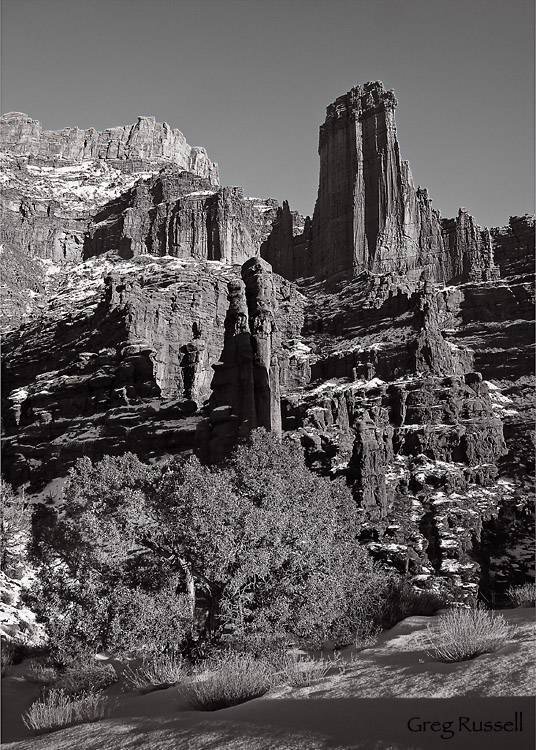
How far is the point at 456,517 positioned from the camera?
66812mm

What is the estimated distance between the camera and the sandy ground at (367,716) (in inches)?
237

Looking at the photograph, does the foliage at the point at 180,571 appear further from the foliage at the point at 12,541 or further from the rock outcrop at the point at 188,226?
the rock outcrop at the point at 188,226

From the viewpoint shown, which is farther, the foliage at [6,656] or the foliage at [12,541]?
the foliage at [12,541]

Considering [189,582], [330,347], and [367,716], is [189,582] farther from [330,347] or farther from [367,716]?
[330,347]

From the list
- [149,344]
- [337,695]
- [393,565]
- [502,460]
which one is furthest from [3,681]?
[149,344]

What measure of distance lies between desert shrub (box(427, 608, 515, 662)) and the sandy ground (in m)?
0.24

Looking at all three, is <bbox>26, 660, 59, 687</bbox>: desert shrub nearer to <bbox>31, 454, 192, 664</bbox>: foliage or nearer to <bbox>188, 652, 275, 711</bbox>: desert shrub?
<bbox>31, 454, 192, 664</bbox>: foliage

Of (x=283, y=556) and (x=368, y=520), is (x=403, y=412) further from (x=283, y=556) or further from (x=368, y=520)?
(x=283, y=556)

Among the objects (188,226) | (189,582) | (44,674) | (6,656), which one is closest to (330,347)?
(188,226)

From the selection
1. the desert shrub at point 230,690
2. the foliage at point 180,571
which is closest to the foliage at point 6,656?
the foliage at point 180,571

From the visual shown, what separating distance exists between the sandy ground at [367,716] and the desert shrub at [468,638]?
0.24m

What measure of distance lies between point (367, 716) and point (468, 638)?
126 inches

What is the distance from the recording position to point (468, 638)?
9.27 m

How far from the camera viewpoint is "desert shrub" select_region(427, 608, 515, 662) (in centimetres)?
895
